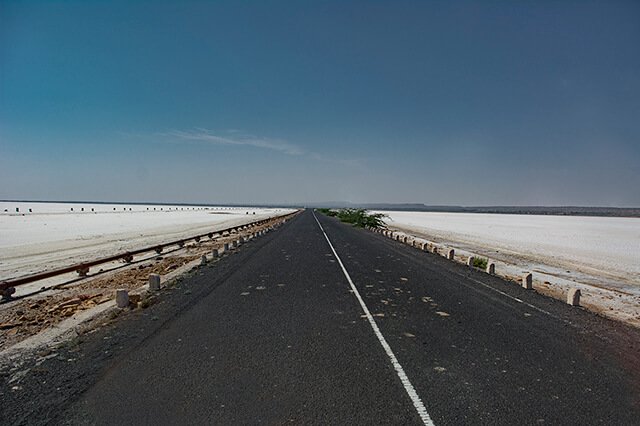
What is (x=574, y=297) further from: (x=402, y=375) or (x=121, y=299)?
(x=121, y=299)

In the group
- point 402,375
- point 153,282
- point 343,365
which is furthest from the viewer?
point 153,282

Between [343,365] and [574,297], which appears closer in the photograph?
[343,365]

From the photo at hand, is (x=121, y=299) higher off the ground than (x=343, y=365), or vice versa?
(x=121, y=299)

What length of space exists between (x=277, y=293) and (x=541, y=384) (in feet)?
21.9

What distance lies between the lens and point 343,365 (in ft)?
18.1

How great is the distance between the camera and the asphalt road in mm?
4238

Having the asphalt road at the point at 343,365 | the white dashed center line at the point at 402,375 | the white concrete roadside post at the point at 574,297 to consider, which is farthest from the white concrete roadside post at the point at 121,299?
the white concrete roadside post at the point at 574,297

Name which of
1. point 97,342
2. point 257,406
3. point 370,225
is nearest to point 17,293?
point 97,342

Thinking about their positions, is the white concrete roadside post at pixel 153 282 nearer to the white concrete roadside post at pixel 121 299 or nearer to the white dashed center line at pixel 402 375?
the white concrete roadside post at pixel 121 299

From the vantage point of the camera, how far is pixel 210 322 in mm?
7629

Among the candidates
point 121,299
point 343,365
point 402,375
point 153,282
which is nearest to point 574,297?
point 402,375

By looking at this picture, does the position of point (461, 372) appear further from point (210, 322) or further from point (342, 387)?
point (210, 322)

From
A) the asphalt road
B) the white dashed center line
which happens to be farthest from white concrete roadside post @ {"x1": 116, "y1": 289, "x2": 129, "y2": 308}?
the white dashed center line

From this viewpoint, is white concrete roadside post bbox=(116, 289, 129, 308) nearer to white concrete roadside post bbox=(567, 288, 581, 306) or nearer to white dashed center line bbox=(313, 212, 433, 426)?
white dashed center line bbox=(313, 212, 433, 426)
